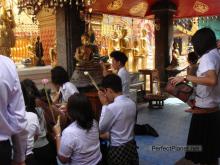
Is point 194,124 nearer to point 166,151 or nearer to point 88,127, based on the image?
point 88,127

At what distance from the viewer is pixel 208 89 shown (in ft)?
8.84

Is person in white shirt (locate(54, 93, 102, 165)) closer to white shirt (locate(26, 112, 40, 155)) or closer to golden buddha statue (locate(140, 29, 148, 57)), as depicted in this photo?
white shirt (locate(26, 112, 40, 155))

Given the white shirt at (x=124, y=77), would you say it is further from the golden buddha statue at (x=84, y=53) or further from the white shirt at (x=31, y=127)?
the white shirt at (x=31, y=127)

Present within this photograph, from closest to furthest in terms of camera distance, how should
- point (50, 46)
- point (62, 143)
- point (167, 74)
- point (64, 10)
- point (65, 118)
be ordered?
1. point (62, 143)
2. point (65, 118)
3. point (64, 10)
4. point (167, 74)
5. point (50, 46)

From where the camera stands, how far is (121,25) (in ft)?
37.6

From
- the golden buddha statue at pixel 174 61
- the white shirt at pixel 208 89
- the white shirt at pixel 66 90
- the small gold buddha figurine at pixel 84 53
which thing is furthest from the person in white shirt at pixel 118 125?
the golden buddha statue at pixel 174 61

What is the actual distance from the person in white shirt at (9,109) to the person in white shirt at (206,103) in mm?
1471

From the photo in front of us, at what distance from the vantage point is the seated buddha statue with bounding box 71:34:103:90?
16.7 feet

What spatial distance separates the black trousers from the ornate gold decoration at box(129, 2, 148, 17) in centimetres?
706

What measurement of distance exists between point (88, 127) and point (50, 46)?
801cm

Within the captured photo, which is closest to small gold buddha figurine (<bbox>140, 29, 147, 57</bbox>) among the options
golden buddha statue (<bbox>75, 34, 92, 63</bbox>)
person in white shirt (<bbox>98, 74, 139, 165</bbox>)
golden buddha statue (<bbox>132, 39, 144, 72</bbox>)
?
golden buddha statue (<bbox>132, 39, 144, 72</bbox>)

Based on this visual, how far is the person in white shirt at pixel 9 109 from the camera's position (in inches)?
58.2

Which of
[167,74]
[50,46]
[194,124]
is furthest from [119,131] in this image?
[50,46]

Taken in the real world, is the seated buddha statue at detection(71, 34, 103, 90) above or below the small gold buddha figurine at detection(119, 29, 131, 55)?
below
